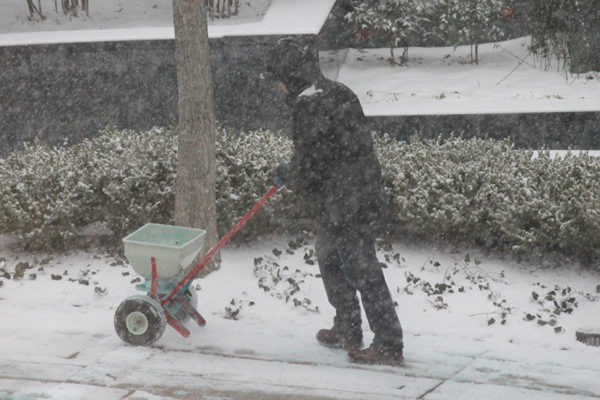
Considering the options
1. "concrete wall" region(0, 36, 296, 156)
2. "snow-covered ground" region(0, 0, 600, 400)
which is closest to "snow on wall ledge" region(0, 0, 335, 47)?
"concrete wall" region(0, 36, 296, 156)

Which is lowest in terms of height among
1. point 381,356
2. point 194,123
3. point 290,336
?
point 290,336

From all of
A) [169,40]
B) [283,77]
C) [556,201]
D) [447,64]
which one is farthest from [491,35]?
[283,77]

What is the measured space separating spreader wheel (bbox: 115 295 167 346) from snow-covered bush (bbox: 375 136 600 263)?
2512 mm

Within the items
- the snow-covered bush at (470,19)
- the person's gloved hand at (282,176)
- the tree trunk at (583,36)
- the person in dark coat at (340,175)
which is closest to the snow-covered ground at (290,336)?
the person in dark coat at (340,175)

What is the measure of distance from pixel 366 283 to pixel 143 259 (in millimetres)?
1411

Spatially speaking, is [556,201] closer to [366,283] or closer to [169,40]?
[366,283]

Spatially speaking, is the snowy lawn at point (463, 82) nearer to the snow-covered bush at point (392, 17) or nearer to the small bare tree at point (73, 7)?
the snow-covered bush at point (392, 17)

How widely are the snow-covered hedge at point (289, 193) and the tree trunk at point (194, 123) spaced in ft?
1.77

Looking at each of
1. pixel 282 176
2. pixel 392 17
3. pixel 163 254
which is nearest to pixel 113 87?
pixel 392 17

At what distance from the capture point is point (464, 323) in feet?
18.5

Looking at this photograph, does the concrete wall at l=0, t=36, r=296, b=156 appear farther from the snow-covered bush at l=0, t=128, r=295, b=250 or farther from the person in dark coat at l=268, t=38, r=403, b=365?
the person in dark coat at l=268, t=38, r=403, b=365

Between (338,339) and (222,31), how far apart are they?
553 centimetres

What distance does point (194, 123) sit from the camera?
19.8 ft

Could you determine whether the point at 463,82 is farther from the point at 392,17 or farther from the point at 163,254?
the point at 163,254
